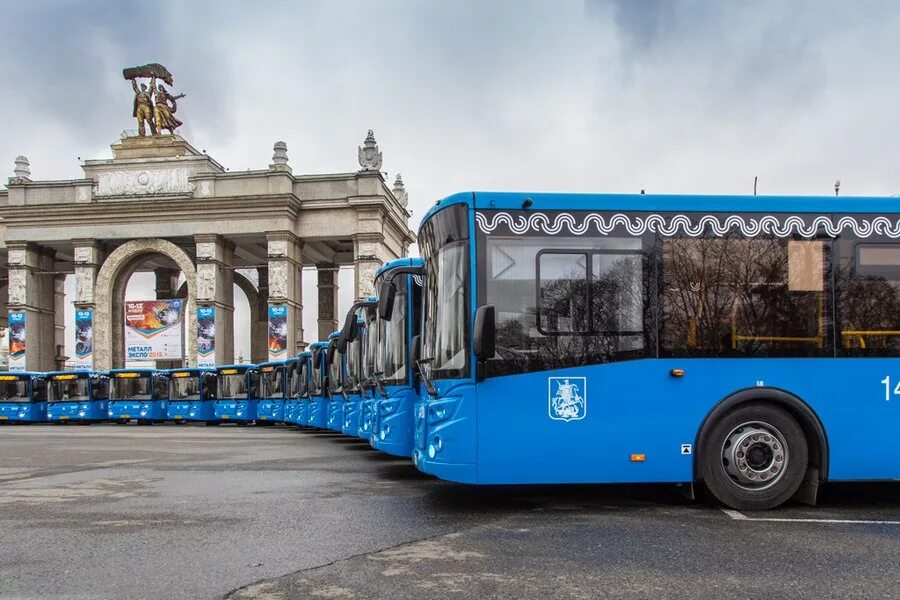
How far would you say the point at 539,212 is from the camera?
24.3ft

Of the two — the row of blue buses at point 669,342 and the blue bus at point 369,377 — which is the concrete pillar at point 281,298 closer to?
the blue bus at point 369,377

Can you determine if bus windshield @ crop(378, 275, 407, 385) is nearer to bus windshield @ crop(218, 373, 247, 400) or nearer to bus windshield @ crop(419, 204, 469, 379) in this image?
bus windshield @ crop(419, 204, 469, 379)

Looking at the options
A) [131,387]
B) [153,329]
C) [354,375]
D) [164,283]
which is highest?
[164,283]

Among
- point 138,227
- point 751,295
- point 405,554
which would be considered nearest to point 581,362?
point 751,295

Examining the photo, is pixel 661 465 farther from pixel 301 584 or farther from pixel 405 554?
pixel 301 584

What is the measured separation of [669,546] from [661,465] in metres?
1.45

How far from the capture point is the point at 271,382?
30.8 m

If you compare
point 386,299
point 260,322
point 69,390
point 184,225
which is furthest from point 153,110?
point 386,299

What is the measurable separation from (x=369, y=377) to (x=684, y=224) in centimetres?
576

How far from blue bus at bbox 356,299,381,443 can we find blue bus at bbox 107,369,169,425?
90.4 feet

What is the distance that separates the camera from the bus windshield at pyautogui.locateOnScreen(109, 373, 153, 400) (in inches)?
1494

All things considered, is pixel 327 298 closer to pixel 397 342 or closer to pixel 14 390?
pixel 14 390

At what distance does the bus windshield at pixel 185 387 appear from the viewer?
36.8 metres

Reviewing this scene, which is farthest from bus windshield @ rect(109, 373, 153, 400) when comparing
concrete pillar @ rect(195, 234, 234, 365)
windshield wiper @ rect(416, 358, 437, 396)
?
windshield wiper @ rect(416, 358, 437, 396)
